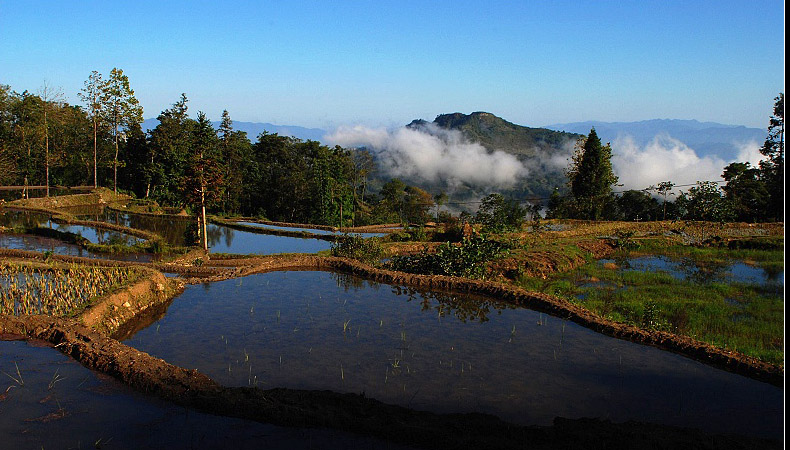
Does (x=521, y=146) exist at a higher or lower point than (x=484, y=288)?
higher

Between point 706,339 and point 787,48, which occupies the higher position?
point 787,48

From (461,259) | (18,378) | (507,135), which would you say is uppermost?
(507,135)

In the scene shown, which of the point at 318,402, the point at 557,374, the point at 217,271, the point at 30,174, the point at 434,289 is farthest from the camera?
the point at 30,174

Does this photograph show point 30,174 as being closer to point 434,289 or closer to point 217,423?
point 434,289

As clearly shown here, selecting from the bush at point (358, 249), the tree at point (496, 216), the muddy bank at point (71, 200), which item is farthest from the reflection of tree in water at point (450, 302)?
the muddy bank at point (71, 200)

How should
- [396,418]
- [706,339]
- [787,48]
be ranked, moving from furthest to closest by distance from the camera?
[706,339], [396,418], [787,48]

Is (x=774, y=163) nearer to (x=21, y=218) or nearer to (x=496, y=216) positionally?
(x=496, y=216)

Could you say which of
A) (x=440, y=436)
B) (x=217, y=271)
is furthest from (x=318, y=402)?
(x=217, y=271)

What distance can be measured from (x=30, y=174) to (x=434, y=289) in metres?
39.0

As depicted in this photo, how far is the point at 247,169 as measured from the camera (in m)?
44.0

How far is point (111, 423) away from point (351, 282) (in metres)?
8.98

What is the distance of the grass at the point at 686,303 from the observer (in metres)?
10.6

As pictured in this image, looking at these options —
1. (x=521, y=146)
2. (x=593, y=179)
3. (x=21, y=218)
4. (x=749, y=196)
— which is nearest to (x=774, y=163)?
(x=749, y=196)

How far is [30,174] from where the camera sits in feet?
131
